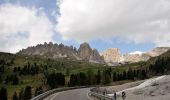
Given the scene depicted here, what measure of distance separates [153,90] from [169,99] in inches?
839

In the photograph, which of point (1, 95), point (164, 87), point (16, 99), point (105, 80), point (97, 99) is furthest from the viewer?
point (105, 80)

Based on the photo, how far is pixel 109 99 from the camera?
36.1 meters

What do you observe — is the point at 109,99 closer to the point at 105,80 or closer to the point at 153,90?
the point at 153,90

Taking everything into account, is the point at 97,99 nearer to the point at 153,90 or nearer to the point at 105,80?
the point at 153,90

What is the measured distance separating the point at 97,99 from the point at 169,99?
9.37 m

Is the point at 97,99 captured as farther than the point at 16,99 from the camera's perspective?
No

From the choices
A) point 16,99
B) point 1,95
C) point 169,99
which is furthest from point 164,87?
point 16,99

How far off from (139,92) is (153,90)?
4.21 metres

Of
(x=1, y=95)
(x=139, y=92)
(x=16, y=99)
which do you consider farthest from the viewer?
(x=16, y=99)

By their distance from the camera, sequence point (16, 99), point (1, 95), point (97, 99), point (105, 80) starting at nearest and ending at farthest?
1. point (97, 99)
2. point (1, 95)
3. point (16, 99)
4. point (105, 80)

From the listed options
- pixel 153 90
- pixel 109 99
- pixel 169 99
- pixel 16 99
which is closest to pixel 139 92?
pixel 153 90

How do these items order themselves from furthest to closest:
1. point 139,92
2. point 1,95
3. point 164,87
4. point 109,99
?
1. point 1,95
2. point 139,92
3. point 164,87
4. point 109,99

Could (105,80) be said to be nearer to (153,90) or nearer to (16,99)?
(16,99)

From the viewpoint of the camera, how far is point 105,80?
199m
